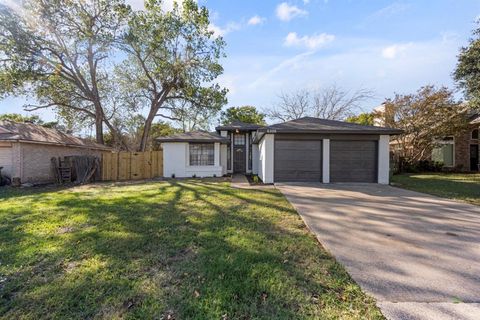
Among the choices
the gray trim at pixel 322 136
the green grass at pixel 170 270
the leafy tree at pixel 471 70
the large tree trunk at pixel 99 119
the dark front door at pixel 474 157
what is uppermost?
the leafy tree at pixel 471 70

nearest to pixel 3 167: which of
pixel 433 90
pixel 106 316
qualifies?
pixel 106 316

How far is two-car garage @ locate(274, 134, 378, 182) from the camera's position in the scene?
1066 cm

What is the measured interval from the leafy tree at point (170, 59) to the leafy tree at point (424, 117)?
13.4 metres

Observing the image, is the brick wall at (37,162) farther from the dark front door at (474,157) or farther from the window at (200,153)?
the dark front door at (474,157)

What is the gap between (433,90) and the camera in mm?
16688

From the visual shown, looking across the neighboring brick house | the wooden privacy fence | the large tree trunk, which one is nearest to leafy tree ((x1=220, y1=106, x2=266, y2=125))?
the large tree trunk

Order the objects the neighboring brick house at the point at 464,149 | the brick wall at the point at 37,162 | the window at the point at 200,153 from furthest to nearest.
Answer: the neighboring brick house at the point at 464,149 < the window at the point at 200,153 < the brick wall at the point at 37,162

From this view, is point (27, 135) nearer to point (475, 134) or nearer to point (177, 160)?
point (177, 160)

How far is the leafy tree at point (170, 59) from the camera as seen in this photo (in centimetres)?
1566

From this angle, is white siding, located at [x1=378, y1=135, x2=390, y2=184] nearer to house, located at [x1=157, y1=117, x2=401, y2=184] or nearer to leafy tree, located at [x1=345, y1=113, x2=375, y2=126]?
house, located at [x1=157, y1=117, x2=401, y2=184]

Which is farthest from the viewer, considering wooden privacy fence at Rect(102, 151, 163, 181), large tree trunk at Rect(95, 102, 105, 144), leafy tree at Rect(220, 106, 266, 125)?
leafy tree at Rect(220, 106, 266, 125)

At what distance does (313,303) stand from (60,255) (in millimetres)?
3368

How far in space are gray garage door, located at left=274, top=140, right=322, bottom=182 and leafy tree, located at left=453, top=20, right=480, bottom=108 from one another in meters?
8.50

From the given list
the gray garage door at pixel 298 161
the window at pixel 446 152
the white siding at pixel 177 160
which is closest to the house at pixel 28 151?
the white siding at pixel 177 160
